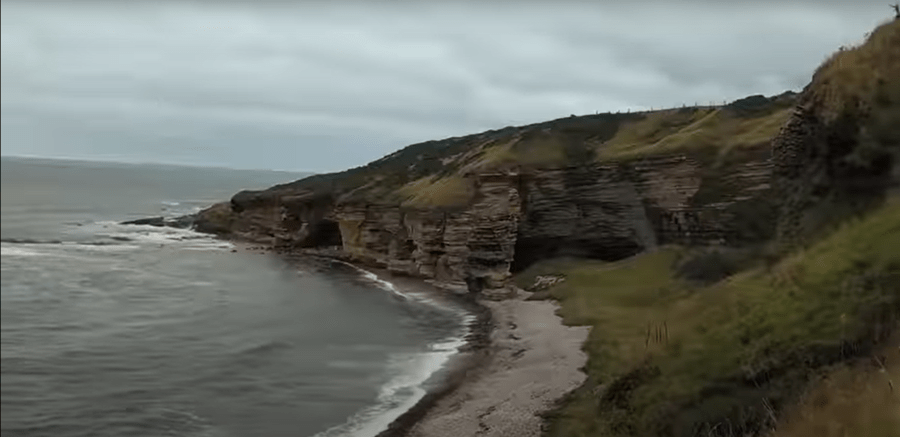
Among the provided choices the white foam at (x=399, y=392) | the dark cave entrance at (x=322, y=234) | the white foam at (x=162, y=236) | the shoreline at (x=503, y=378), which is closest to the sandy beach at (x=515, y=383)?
the shoreline at (x=503, y=378)

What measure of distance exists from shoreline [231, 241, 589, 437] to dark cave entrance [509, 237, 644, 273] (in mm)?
9627

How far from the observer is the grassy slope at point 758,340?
47.9ft

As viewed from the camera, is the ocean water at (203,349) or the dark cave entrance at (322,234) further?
the dark cave entrance at (322,234)

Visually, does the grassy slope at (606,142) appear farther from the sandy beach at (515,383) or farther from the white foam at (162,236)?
the white foam at (162,236)

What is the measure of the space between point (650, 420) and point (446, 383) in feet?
46.9

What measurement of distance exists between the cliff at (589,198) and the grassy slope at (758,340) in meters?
20.3

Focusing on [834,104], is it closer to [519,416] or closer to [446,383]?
[519,416]

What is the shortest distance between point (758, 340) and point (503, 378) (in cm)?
1365

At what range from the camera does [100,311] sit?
37719mm

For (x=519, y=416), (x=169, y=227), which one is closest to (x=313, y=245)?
(x=169, y=227)

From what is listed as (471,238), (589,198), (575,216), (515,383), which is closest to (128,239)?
(471,238)

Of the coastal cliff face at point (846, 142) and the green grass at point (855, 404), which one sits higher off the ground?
the coastal cliff face at point (846, 142)

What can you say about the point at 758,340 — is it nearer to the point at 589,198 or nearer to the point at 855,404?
the point at 855,404

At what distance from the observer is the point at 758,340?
648 inches
